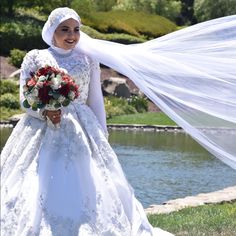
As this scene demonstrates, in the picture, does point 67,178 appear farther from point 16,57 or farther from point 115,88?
point 16,57

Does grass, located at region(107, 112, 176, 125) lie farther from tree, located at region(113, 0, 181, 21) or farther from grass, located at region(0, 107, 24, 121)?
tree, located at region(113, 0, 181, 21)

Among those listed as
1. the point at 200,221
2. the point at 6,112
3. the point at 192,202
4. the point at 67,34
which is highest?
the point at 67,34

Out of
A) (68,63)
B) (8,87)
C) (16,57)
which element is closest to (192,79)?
(68,63)

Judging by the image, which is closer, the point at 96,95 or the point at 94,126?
the point at 94,126

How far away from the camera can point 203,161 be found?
16.5 meters

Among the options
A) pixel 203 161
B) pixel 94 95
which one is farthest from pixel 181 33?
pixel 203 161

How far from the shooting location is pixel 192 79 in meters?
5.77

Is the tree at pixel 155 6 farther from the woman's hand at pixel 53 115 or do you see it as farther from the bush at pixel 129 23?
the woman's hand at pixel 53 115

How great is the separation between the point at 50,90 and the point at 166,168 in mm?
10105

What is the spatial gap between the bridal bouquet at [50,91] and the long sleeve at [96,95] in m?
0.42

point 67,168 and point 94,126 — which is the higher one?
point 94,126

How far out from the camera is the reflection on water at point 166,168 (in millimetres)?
12195

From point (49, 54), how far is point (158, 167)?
32.5 feet

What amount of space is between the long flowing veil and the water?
15.7ft
